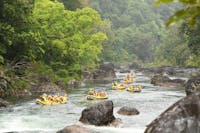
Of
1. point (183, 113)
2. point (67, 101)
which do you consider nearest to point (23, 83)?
point (67, 101)

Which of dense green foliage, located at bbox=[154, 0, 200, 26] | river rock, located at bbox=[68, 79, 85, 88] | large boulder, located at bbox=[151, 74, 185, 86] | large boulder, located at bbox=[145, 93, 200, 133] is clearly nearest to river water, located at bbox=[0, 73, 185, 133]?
large boulder, located at bbox=[145, 93, 200, 133]

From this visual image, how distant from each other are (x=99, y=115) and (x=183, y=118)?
35.2ft

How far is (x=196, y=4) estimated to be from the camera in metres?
2.78

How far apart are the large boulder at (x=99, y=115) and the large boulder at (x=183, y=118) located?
1037cm

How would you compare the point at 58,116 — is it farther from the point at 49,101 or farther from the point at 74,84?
the point at 74,84

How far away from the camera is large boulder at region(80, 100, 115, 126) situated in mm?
17927

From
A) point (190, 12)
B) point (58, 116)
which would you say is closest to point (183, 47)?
point (58, 116)

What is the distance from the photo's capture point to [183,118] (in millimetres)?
7496

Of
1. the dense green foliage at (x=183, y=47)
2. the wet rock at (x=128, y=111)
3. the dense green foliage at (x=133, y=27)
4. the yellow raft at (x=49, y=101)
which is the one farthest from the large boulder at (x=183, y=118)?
the dense green foliage at (x=133, y=27)

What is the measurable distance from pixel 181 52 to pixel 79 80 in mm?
37152

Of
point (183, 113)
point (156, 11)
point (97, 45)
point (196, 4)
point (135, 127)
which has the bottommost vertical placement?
point (135, 127)

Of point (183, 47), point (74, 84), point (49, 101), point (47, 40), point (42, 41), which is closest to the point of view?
point (49, 101)

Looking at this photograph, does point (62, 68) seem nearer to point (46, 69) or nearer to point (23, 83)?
point (46, 69)

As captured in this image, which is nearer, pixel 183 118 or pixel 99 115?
pixel 183 118
